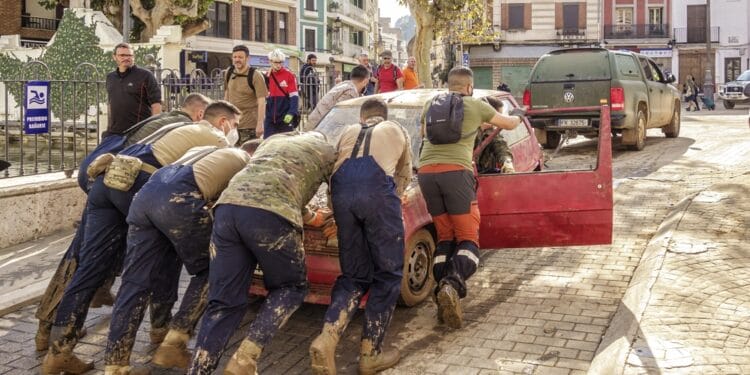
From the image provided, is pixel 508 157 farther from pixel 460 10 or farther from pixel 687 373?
pixel 460 10

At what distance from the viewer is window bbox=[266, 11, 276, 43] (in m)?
46.1

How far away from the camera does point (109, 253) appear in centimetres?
509

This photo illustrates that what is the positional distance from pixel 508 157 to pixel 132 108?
140 inches

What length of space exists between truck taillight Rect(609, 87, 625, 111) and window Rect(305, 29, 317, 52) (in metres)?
39.8

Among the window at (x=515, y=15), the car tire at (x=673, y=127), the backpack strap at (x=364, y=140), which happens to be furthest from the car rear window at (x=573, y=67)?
the window at (x=515, y=15)

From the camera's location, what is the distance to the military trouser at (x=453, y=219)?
Result: 5.48m

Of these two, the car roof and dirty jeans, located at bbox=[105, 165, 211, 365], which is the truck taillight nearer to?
the car roof

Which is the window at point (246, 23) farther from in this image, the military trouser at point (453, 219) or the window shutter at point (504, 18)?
the military trouser at point (453, 219)

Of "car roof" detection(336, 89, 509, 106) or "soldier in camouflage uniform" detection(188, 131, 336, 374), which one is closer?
"soldier in camouflage uniform" detection(188, 131, 336, 374)

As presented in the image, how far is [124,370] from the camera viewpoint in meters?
4.52

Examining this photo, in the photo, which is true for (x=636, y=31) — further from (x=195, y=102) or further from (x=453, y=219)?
(x=195, y=102)

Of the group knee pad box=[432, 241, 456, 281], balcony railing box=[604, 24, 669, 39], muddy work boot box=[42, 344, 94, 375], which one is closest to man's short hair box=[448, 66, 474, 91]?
knee pad box=[432, 241, 456, 281]

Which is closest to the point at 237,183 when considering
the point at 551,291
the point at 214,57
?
the point at 551,291

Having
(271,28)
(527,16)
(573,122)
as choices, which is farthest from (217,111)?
(527,16)
